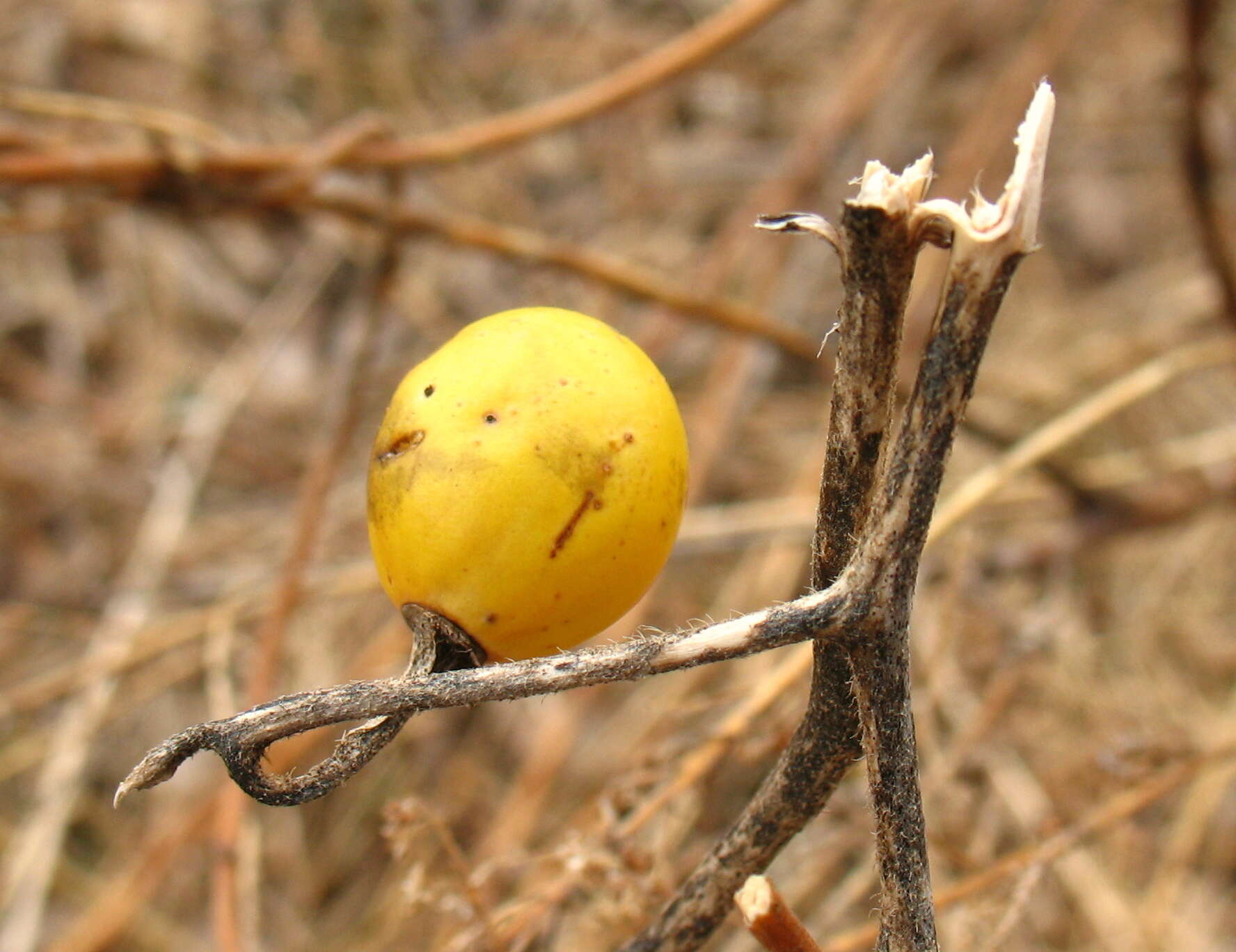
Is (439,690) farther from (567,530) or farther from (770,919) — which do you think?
(770,919)

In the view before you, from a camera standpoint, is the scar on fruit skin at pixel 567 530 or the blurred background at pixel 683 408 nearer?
the scar on fruit skin at pixel 567 530

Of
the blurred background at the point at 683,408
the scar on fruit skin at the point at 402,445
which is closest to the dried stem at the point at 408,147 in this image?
the blurred background at the point at 683,408

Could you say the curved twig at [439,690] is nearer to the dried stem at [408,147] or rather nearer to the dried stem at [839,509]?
the dried stem at [839,509]

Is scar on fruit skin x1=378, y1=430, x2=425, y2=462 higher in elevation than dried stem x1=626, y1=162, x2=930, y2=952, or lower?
higher

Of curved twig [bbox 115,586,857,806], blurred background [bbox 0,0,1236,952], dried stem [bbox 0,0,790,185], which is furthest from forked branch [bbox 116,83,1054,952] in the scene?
dried stem [bbox 0,0,790,185]

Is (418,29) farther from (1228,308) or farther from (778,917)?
(778,917)

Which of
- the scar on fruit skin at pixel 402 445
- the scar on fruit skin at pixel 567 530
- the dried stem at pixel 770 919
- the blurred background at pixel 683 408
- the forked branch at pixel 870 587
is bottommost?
the dried stem at pixel 770 919

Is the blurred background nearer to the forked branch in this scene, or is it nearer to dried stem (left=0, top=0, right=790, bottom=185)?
dried stem (left=0, top=0, right=790, bottom=185)

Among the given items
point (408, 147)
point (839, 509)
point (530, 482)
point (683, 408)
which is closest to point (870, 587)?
point (839, 509)
